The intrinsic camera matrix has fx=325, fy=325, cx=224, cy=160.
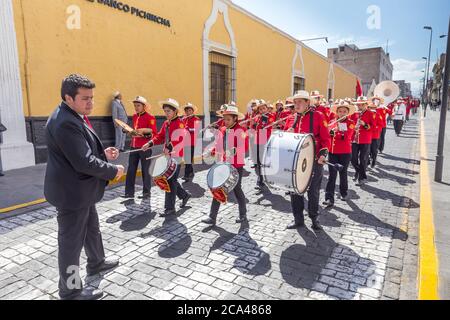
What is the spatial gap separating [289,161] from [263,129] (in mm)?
4071

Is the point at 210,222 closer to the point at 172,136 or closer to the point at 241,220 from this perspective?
the point at 241,220

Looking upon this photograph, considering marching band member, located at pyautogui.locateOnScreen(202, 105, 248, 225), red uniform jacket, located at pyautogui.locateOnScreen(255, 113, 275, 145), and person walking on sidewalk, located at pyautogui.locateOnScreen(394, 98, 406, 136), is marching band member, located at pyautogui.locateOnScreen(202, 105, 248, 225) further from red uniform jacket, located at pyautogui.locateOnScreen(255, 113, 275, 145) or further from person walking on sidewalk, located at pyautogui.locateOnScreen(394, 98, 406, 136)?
person walking on sidewalk, located at pyautogui.locateOnScreen(394, 98, 406, 136)

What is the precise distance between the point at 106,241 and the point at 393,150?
11664mm

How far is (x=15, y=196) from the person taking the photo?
5.83 m

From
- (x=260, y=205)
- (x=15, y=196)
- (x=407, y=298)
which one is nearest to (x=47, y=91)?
(x=15, y=196)

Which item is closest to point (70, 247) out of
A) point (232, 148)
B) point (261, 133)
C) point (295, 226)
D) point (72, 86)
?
point (72, 86)

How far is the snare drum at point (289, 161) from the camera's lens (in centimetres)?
389

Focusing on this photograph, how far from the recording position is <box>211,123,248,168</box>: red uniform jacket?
15.8ft

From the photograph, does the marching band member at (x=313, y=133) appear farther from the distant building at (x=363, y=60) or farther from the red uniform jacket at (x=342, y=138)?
the distant building at (x=363, y=60)

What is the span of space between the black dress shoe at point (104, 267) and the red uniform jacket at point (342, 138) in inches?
162

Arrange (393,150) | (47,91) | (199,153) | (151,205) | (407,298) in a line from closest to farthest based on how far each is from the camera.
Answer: (407,298), (151,205), (47,91), (199,153), (393,150)

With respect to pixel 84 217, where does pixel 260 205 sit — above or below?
below
